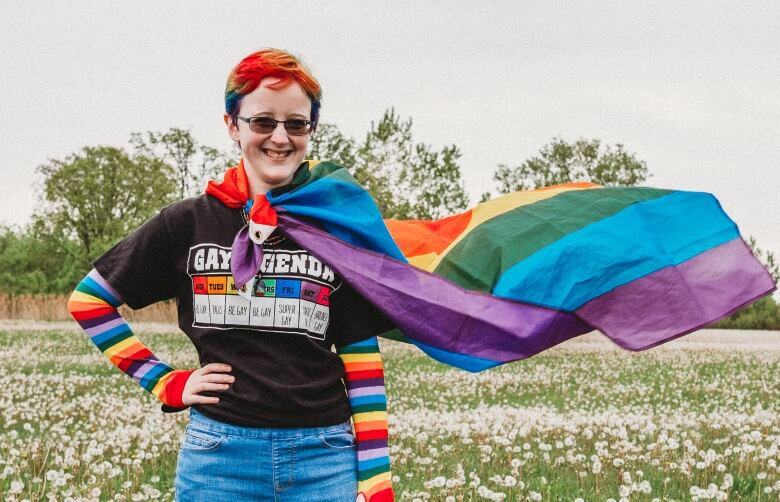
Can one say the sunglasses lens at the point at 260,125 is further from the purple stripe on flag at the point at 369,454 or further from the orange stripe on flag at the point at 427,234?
the purple stripe on flag at the point at 369,454

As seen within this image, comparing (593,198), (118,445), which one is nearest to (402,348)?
(118,445)

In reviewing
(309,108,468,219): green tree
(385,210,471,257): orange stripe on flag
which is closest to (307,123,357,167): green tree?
(309,108,468,219): green tree

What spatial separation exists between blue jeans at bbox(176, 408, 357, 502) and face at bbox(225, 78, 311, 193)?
3.31ft

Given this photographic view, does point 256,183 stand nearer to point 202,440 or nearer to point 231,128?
point 231,128

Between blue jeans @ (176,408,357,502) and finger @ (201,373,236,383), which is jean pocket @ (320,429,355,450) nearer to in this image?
blue jeans @ (176,408,357,502)

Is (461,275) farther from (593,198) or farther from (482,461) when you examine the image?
(482,461)

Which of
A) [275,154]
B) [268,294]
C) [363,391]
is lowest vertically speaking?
[363,391]

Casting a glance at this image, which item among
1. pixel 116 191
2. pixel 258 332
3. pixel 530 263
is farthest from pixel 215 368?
pixel 116 191

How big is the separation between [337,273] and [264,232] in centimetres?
37

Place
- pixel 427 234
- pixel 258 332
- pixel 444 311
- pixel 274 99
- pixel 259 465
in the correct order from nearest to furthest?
pixel 259 465, pixel 258 332, pixel 274 99, pixel 444 311, pixel 427 234

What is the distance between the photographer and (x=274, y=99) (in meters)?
3.60

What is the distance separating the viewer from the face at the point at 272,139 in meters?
3.61

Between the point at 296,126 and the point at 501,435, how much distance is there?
6.61m

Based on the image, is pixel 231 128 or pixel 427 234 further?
pixel 427 234
